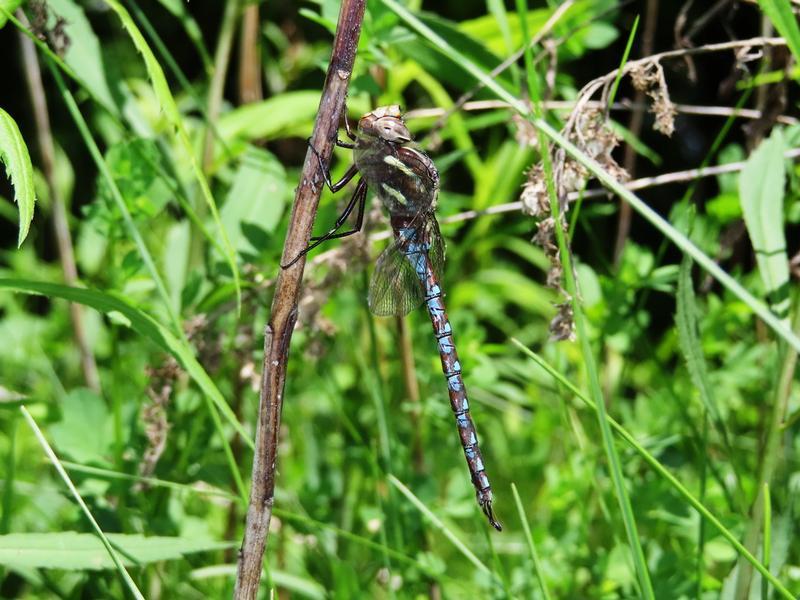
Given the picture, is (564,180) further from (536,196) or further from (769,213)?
(769,213)

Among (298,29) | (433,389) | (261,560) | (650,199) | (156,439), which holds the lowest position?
(261,560)

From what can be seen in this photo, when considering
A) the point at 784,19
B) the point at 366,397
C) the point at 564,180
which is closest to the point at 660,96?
the point at 564,180

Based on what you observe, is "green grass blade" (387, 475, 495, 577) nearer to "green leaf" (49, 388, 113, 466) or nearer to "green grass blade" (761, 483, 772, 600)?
"green grass blade" (761, 483, 772, 600)

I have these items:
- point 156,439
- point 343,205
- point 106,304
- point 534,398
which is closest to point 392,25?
point 343,205

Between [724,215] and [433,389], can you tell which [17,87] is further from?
[724,215]

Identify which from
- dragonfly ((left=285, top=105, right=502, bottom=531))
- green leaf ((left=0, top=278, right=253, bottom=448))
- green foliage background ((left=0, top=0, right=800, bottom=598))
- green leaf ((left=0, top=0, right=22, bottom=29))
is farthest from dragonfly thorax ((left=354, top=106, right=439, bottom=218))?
green leaf ((left=0, top=0, right=22, bottom=29))
